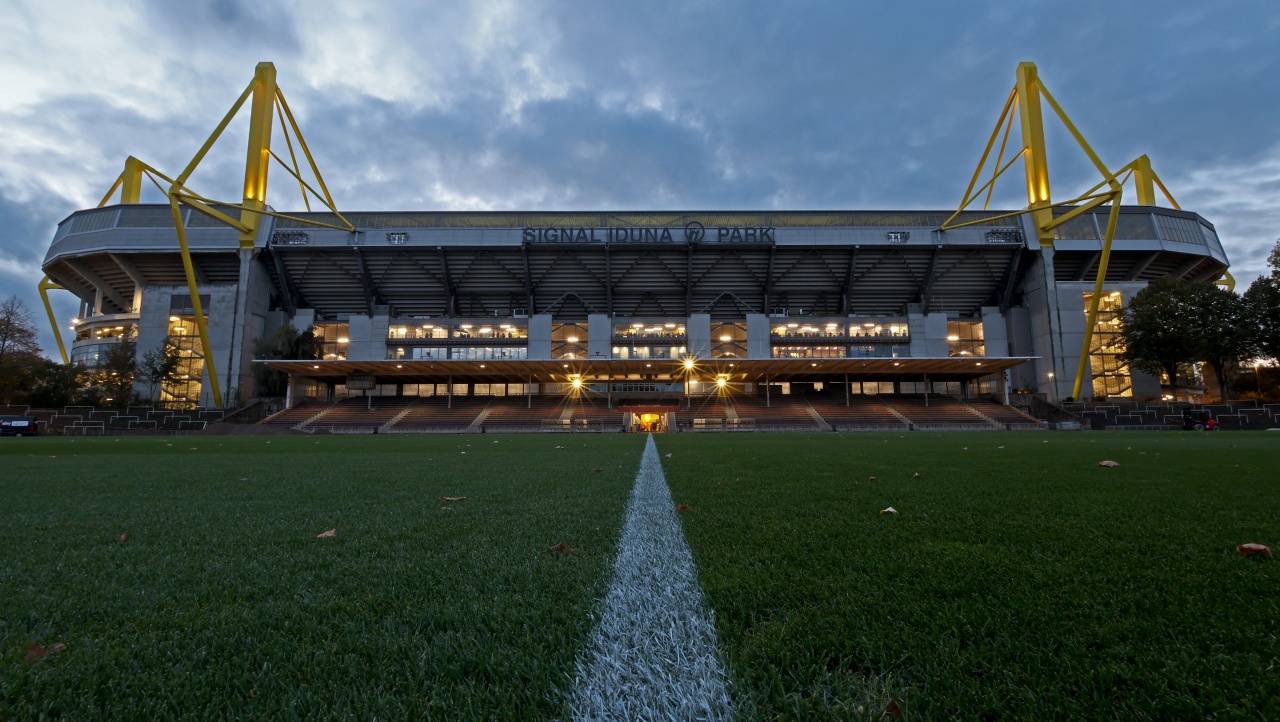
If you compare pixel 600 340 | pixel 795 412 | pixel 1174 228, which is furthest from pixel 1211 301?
pixel 600 340

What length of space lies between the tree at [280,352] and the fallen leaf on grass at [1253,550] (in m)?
42.4

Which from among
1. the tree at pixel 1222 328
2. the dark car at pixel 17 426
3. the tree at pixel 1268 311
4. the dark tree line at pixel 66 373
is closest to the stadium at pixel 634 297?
the dark tree line at pixel 66 373

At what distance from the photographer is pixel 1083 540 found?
2.25 metres

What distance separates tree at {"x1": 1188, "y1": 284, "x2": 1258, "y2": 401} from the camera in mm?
31828

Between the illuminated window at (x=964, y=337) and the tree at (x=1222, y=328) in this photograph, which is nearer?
the tree at (x=1222, y=328)

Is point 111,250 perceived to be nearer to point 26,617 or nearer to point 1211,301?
point 26,617

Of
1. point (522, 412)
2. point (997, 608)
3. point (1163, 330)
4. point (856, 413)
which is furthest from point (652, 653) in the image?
point (1163, 330)

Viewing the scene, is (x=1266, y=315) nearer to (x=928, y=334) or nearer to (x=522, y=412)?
(x=928, y=334)

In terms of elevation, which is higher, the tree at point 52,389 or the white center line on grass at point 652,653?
the tree at point 52,389

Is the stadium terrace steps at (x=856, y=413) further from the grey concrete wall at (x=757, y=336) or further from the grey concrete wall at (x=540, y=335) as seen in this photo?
the grey concrete wall at (x=540, y=335)

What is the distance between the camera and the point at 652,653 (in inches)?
49.6

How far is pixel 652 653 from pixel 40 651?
1425mm

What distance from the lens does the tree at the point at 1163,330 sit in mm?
33156

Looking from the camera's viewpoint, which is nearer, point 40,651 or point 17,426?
point 40,651
